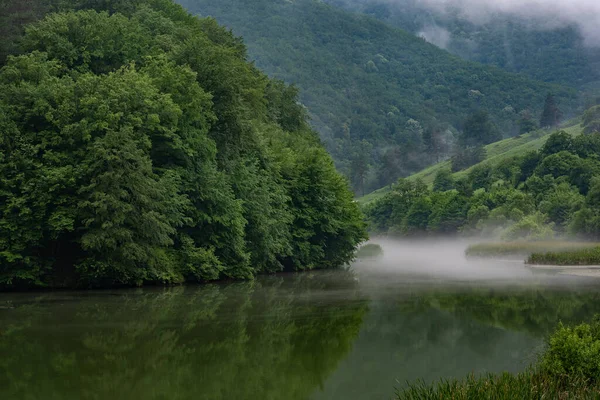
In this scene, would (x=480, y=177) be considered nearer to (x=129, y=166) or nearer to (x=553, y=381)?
(x=129, y=166)

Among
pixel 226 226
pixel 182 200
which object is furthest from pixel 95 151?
pixel 226 226

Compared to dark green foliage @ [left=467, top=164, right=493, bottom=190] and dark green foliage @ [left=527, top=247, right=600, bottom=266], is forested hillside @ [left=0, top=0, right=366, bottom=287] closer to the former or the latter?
dark green foliage @ [left=527, top=247, right=600, bottom=266]

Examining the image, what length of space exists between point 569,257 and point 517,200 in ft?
177

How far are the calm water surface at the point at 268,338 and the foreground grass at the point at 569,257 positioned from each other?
57.8ft

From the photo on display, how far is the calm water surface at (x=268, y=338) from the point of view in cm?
1823

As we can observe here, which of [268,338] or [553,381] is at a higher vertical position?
[553,381]

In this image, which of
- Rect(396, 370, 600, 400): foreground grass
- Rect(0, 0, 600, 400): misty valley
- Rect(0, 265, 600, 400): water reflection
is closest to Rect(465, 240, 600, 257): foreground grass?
Rect(0, 0, 600, 400): misty valley

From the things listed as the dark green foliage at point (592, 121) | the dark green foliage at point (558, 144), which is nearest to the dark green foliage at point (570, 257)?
the dark green foliage at point (558, 144)

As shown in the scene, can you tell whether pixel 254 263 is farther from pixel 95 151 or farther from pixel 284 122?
pixel 284 122

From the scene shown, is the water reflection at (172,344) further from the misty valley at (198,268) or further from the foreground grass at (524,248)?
the foreground grass at (524,248)

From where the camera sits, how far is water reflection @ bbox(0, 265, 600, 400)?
18.2 m

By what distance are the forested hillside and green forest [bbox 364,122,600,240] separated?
41118mm

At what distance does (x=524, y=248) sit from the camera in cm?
7931

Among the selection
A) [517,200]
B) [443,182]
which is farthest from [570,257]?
[443,182]
